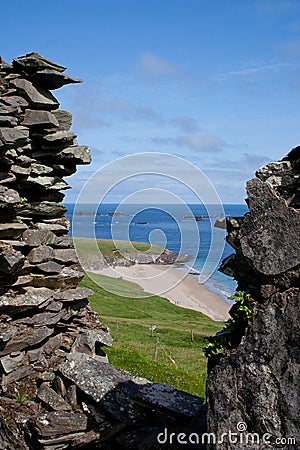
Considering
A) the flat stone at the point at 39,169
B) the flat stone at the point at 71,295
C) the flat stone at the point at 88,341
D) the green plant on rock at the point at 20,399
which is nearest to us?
the green plant on rock at the point at 20,399

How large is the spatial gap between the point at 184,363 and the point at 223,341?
1536 centimetres

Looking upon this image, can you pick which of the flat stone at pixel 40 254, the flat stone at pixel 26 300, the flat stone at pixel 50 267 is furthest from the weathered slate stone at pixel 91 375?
the flat stone at pixel 40 254

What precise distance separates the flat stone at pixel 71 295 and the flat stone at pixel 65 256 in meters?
0.93

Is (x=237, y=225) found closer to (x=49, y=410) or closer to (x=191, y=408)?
(x=191, y=408)

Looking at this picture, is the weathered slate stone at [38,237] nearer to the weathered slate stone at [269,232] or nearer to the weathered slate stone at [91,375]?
the weathered slate stone at [91,375]

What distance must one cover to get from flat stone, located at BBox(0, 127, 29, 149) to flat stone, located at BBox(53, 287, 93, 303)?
463 cm

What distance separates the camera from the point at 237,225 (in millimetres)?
9914

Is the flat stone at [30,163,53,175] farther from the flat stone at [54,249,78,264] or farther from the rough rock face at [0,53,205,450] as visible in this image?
the flat stone at [54,249,78,264]

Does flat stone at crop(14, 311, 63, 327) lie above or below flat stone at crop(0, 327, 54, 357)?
above

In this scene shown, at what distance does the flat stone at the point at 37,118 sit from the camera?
44.6ft

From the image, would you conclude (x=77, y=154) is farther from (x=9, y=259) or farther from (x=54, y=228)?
(x=9, y=259)

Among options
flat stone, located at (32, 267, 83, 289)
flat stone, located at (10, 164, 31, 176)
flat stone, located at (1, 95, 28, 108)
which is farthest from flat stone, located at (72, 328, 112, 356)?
flat stone, located at (1, 95, 28, 108)

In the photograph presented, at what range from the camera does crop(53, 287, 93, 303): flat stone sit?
14.7 m

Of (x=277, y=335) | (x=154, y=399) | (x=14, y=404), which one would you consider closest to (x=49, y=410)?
(x=14, y=404)
